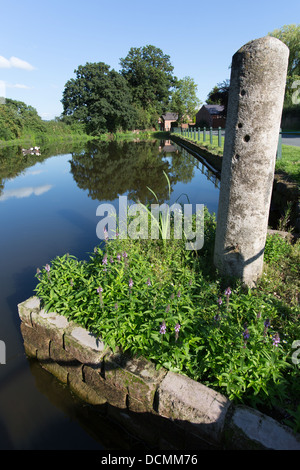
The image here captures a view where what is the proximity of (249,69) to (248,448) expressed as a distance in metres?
2.90

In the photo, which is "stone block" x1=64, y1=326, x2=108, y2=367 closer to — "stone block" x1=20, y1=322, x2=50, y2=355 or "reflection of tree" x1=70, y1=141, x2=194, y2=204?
"stone block" x1=20, y1=322, x2=50, y2=355

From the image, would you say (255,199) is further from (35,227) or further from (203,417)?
(35,227)

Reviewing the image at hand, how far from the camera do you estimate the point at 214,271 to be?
10.3 feet

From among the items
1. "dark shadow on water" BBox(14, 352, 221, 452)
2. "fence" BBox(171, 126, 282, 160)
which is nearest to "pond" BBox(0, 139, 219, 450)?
"dark shadow on water" BBox(14, 352, 221, 452)

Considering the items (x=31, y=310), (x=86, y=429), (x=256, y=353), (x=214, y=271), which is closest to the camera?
(x=256, y=353)

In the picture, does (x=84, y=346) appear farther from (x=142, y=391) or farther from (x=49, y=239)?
(x=49, y=239)

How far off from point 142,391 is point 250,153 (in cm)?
226

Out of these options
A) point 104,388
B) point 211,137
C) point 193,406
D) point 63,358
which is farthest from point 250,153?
point 211,137

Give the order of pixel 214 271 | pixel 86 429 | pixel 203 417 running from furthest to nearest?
1. pixel 214 271
2. pixel 86 429
3. pixel 203 417

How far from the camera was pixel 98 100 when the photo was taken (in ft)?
135

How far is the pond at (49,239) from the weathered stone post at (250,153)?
74.4 inches

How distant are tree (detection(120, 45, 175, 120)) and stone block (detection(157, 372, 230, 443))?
5114 centimetres

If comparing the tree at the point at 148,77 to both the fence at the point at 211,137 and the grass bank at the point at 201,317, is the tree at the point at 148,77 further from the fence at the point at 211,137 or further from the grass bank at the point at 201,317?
the grass bank at the point at 201,317
